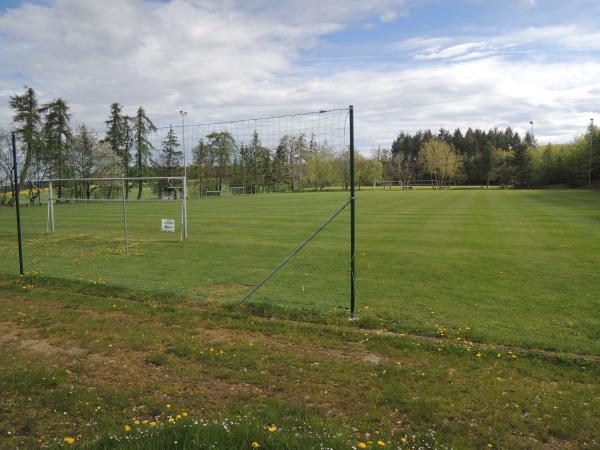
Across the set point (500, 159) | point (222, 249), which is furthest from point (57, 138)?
point (500, 159)

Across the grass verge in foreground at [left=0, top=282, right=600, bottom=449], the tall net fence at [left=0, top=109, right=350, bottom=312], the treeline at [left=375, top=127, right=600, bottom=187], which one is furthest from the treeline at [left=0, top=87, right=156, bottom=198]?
the treeline at [left=375, top=127, right=600, bottom=187]

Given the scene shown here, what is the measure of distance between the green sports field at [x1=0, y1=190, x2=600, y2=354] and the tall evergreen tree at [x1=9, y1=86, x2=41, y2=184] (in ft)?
102

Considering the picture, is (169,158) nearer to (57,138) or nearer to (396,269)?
(57,138)

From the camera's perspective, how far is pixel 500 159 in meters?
102

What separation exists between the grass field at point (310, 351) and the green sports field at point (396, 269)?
0.07m

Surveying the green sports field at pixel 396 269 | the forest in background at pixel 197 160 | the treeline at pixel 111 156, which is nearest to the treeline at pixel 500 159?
the forest in background at pixel 197 160

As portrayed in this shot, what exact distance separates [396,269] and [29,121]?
51.9m

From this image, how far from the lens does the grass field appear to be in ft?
13.5

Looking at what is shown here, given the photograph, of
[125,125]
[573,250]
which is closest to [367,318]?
[573,250]

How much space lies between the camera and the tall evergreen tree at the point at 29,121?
48.2m

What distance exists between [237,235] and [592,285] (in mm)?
13160

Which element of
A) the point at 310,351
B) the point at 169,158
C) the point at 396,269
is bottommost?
the point at 310,351

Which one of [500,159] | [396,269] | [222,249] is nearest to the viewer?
[396,269]

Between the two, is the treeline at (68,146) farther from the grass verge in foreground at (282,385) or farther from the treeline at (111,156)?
the grass verge in foreground at (282,385)
